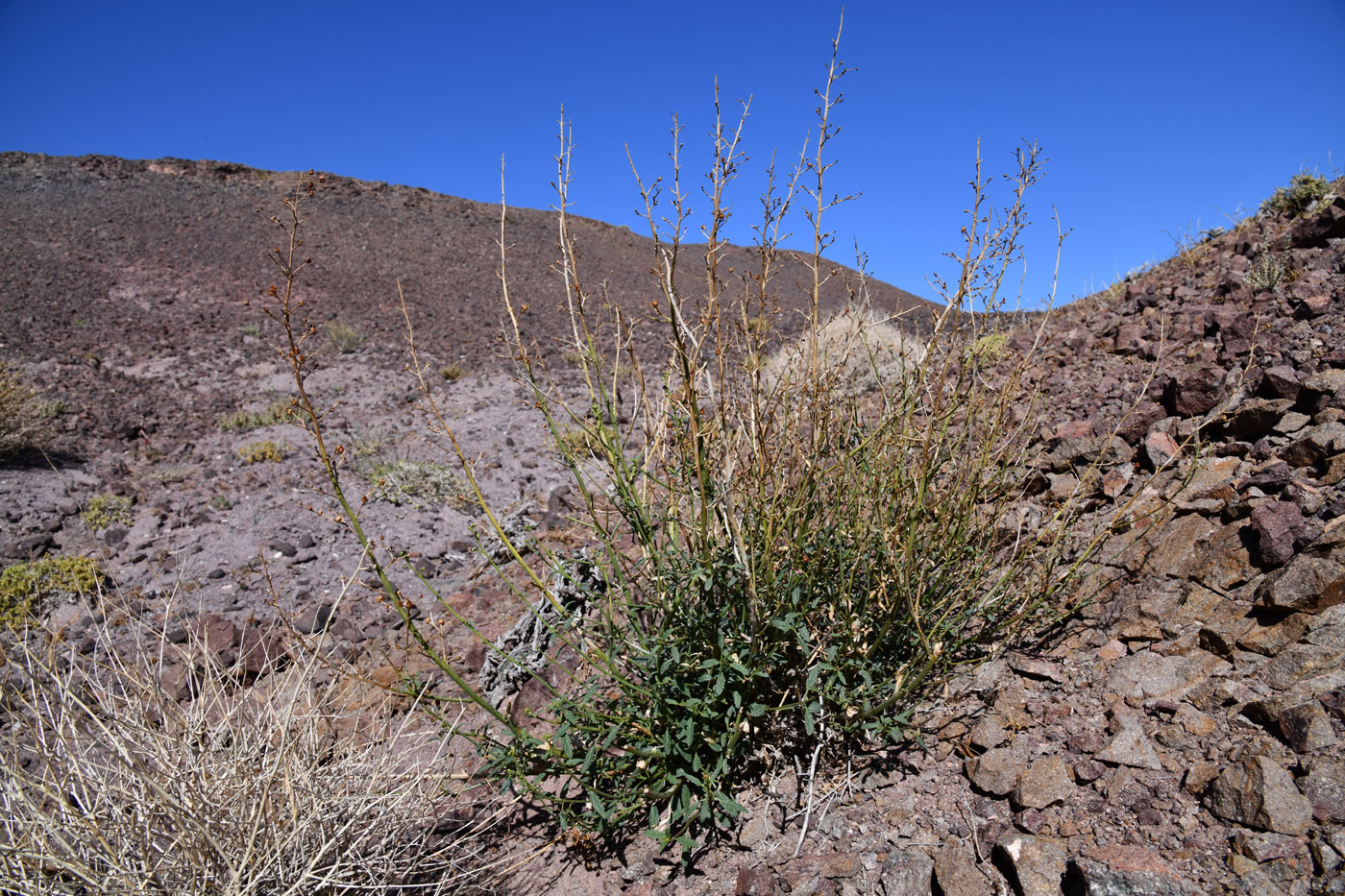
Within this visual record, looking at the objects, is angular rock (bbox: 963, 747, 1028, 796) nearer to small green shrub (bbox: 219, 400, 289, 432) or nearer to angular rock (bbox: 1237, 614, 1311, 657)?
angular rock (bbox: 1237, 614, 1311, 657)

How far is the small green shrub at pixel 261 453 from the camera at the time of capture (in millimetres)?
5887

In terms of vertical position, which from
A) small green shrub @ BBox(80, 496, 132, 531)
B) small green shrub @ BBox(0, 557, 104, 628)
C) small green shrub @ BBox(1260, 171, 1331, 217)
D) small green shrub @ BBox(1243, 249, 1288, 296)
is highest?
small green shrub @ BBox(1260, 171, 1331, 217)

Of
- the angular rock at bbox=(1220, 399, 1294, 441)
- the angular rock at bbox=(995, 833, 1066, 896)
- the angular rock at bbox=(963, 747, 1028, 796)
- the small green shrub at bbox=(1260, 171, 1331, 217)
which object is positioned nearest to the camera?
the angular rock at bbox=(995, 833, 1066, 896)

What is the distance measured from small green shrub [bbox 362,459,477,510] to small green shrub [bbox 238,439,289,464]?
87cm

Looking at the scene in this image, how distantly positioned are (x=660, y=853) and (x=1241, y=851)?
130cm

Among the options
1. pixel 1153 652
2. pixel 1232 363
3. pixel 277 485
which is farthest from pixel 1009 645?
pixel 277 485

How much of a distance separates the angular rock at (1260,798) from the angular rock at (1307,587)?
55 centimetres

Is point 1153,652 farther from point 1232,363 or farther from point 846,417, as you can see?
point 1232,363

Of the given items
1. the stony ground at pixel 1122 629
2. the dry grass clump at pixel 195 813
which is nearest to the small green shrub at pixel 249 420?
the stony ground at pixel 1122 629

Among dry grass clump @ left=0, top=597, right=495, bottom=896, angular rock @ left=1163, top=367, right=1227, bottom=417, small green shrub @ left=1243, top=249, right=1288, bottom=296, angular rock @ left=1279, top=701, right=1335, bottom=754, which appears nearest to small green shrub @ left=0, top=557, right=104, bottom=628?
dry grass clump @ left=0, top=597, right=495, bottom=896

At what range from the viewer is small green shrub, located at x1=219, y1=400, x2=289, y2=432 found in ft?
21.4

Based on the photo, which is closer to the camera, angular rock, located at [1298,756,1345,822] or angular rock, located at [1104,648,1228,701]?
angular rock, located at [1298,756,1345,822]

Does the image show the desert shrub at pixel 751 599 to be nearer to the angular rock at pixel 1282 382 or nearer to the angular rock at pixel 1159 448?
the angular rock at pixel 1159 448

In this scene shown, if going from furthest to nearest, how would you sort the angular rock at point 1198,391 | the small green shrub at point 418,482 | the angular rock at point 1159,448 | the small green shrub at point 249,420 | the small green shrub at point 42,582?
the small green shrub at point 249,420 < the small green shrub at point 418,482 < the small green shrub at point 42,582 < the angular rock at point 1198,391 < the angular rock at point 1159,448
